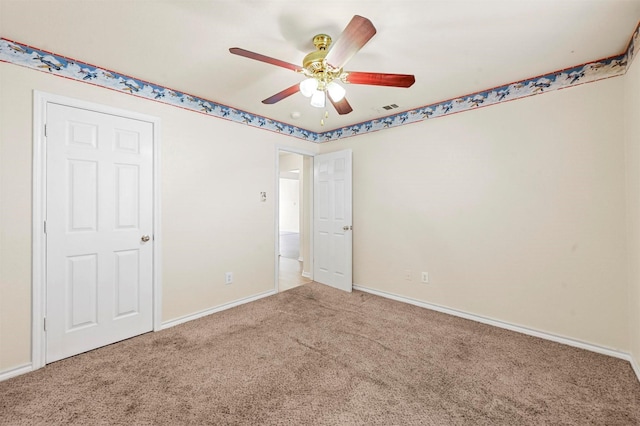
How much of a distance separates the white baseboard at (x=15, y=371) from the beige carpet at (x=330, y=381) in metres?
0.08

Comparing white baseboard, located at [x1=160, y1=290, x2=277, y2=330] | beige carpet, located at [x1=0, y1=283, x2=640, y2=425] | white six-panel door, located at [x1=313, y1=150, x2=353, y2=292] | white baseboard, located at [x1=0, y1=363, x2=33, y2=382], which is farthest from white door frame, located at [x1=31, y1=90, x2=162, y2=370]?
white six-panel door, located at [x1=313, y1=150, x2=353, y2=292]

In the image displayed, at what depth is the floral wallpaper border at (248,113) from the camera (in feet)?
6.70

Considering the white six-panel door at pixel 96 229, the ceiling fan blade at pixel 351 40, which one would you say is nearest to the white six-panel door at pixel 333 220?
the ceiling fan blade at pixel 351 40

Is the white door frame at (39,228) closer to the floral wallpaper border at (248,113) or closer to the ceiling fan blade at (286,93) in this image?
the floral wallpaper border at (248,113)

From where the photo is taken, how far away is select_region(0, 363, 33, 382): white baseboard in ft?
6.39

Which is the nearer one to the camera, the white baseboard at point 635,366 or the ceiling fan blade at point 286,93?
the white baseboard at point 635,366

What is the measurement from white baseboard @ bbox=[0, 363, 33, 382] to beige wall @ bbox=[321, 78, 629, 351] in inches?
137

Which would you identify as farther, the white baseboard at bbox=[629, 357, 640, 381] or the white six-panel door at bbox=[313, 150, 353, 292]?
the white six-panel door at bbox=[313, 150, 353, 292]

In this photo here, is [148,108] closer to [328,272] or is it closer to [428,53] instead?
[428,53]

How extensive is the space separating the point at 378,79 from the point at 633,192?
2.10 metres

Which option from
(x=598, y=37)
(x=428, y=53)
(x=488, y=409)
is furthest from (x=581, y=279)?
(x=428, y=53)

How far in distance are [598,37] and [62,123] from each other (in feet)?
13.5

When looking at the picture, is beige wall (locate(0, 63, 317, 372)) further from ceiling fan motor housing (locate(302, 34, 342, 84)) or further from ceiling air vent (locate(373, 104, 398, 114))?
ceiling fan motor housing (locate(302, 34, 342, 84))

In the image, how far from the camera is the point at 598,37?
1941 millimetres
